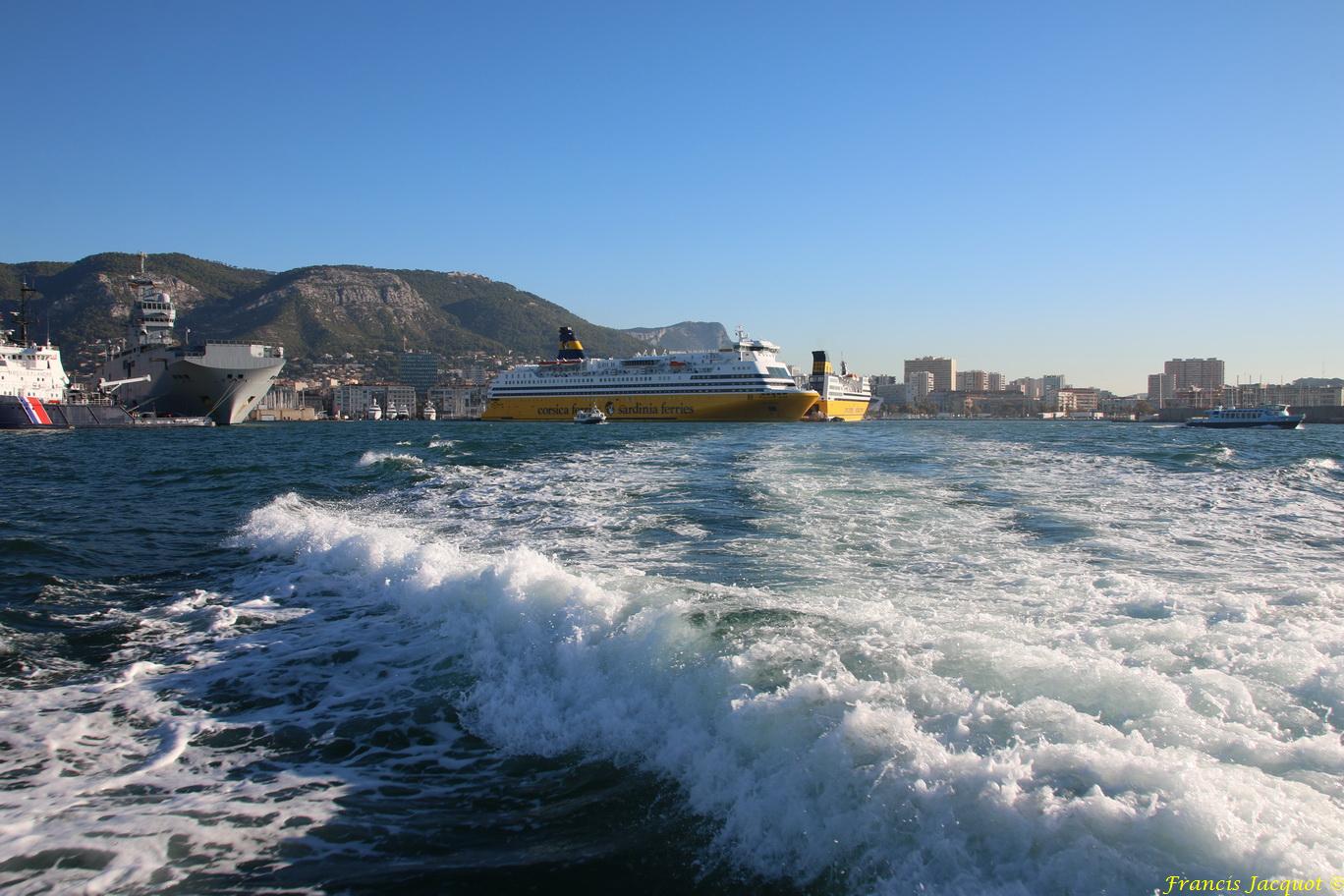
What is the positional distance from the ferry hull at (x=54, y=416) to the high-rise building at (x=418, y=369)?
9711cm

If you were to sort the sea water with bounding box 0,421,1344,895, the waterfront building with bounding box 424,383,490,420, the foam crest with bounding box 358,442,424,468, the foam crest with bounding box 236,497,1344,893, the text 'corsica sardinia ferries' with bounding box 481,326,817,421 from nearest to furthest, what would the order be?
1. the foam crest with bounding box 236,497,1344,893
2. the sea water with bounding box 0,421,1344,895
3. the foam crest with bounding box 358,442,424,468
4. the text 'corsica sardinia ferries' with bounding box 481,326,817,421
5. the waterfront building with bounding box 424,383,490,420

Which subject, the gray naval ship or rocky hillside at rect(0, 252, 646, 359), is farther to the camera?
rocky hillside at rect(0, 252, 646, 359)

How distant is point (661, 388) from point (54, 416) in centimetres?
4672

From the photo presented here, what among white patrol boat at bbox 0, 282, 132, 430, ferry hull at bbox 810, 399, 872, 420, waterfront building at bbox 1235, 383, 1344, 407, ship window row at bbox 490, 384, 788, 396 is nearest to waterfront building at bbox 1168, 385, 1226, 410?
waterfront building at bbox 1235, 383, 1344, 407

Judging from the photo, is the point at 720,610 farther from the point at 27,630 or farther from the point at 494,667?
the point at 27,630

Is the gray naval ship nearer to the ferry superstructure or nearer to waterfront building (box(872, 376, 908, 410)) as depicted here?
the ferry superstructure

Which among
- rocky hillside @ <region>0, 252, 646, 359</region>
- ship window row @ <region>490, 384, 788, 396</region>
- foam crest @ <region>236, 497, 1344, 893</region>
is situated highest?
rocky hillside @ <region>0, 252, 646, 359</region>

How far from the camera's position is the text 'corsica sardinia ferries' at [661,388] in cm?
7112

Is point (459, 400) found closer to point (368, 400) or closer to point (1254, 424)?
point (368, 400)

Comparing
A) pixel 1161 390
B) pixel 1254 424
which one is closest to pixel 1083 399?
pixel 1161 390

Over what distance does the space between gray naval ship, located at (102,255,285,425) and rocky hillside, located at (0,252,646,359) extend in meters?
52.7

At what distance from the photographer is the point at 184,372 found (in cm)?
5481

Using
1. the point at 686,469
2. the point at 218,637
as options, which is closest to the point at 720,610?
the point at 218,637

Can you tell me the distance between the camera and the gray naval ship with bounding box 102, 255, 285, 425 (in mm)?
55250
